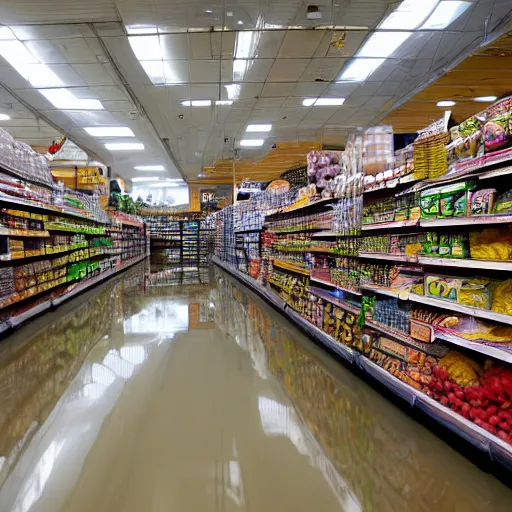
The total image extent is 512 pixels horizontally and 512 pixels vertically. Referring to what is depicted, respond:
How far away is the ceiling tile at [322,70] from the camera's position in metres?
7.81

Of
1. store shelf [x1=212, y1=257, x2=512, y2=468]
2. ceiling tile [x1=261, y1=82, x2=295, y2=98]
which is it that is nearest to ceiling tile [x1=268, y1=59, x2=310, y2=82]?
ceiling tile [x1=261, y1=82, x2=295, y2=98]

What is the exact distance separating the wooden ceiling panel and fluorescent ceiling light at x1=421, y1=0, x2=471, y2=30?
2.86 metres

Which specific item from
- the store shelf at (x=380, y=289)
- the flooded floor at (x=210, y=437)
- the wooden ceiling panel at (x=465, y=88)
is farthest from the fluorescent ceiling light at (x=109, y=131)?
the store shelf at (x=380, y=289)

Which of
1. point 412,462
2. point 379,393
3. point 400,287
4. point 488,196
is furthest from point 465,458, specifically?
point 488,196

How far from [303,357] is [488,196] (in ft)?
7.83

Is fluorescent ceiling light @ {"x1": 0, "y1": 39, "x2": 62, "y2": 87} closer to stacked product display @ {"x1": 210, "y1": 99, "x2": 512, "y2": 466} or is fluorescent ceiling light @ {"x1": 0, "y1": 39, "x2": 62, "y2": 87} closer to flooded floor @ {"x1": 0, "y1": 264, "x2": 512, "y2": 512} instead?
flooded floor @ {"x1": 0, "y1": 264, "x2": 512, "y2": 512}

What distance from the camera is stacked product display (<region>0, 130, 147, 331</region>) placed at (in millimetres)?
4855

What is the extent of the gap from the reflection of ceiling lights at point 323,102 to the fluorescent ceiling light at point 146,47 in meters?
3.77

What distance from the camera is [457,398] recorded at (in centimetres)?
232

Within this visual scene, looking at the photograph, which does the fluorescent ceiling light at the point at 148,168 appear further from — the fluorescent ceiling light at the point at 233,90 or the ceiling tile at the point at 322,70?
the ceiling tile at the point at 322,70

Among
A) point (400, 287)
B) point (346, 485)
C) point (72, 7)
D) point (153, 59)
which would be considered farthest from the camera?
point (153, 59)

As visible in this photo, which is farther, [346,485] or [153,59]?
[153,59]

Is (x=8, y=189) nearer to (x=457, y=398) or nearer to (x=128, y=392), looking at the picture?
(x=128, y=392)

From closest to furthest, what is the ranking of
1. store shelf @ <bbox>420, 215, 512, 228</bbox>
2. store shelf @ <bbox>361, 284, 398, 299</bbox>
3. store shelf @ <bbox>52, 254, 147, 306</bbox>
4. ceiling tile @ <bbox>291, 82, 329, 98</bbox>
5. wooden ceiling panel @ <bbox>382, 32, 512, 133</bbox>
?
store shelf @ <bbox>420, 215, 512, 228</bbox>, store shelf @ <bbox>361, 284, 398, 299</bbox>, wooden ceiling panel @ <bbox>382, 32, 512, 133</bbox>, store shelf @ <bbox>52, 254, 147, 306</bbox>, ceiling tile @ <bbox>291, 82, 329, 98</bbox>
